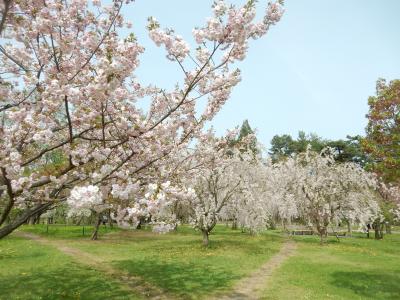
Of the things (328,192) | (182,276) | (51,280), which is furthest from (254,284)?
(328,192)

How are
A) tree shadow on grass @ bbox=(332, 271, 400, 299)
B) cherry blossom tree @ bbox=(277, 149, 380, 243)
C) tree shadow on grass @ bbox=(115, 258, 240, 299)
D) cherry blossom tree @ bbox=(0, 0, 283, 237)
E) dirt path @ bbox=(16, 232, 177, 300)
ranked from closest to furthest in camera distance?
cherry blossom tree @ bbox=(0, 0, 283, 237)
dirt path @ bbox=(16, 232, 177, 300)
tree shadow on grass @ bbox=(332, 271, 400, 299)
tree shadow on grass @ bbox=(115, 258, 240, 299)
cherry blossom tree @ bbox=(277, 149, 380, 243)

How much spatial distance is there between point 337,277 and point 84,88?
16.1m

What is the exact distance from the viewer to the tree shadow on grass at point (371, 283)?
1418 cm

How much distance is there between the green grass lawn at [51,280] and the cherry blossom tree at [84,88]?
6605 mm

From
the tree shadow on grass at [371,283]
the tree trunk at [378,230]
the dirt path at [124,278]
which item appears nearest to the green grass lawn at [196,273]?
the tree shadow on grass at [371,283]

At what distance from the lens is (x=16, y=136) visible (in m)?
7.82

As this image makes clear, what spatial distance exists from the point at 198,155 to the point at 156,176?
4230 mm

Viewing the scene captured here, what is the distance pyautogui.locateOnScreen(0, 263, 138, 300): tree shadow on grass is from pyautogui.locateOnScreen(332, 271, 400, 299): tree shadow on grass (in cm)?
991

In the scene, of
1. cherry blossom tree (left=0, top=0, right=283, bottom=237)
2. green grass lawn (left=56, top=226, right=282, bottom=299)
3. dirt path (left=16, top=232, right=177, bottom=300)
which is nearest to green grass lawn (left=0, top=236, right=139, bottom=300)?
dirt path (left=16, top=232, right=177, bottom=300)

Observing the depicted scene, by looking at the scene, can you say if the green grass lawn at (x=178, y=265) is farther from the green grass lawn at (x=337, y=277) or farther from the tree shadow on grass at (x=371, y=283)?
the tree shadow on grass at (x=371, y=283)

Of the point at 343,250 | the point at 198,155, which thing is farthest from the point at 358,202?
the point at 198,155

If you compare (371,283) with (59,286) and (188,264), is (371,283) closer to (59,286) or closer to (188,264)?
(188,264)

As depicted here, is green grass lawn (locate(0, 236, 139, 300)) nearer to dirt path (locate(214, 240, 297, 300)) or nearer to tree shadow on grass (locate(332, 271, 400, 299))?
dirt path (locate(214, 240, 297, 300))

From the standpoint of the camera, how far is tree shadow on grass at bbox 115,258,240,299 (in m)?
14.4
